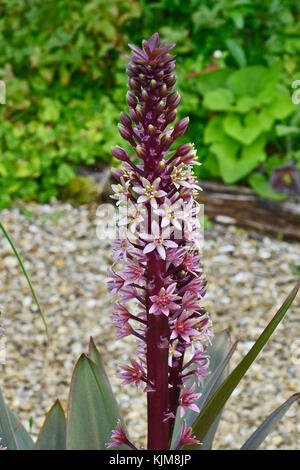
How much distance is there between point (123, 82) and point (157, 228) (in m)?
3.70

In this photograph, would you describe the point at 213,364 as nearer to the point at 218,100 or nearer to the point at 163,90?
the point at 163,90

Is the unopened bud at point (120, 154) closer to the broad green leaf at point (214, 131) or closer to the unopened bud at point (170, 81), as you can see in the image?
the unopened bud at point (170, 81)

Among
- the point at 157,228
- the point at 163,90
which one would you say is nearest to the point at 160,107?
the point at 163,90

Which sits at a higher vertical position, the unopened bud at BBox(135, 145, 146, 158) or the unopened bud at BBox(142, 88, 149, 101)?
the unopened bud at BBox(142, 88, 149, 101)

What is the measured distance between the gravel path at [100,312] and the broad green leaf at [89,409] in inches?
49.6

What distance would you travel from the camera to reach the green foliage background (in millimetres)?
4379

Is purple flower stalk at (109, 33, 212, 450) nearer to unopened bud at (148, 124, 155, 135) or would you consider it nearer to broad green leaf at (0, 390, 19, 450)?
unopened bud at (148, 124, 155, 135)

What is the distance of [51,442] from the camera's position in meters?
1.53

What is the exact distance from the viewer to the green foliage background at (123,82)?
14.4 ft

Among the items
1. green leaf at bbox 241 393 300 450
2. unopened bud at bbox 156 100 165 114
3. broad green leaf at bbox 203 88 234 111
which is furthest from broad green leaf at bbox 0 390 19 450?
broad green leaf at bbox 203 88 234 111

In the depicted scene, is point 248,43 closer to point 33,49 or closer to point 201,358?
point 33,49

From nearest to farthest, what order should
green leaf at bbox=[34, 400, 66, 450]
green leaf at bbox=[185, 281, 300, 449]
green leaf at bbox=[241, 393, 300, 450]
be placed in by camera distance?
green leaf at bbox=[185, 281, 300, 449]
green leaf at bbox=[241, 393, 300, 450]
green leaf at bbox=[34, 400, 66, 450]

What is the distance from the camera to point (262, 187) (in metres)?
4.31

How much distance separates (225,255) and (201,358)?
2782mm
